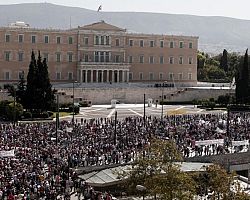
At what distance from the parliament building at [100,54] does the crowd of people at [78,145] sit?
2988 centimetres

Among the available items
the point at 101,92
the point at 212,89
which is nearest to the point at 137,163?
the point at 101,92

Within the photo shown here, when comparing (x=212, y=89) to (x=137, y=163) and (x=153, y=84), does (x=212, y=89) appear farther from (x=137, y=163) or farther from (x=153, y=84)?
(x=137, y=163)

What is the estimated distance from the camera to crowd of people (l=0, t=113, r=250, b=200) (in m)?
28.2

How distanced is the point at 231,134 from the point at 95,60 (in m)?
40.5

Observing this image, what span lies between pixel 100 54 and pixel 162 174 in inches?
2287

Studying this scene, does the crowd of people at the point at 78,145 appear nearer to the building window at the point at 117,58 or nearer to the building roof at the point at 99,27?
the building window at the point at 117,58

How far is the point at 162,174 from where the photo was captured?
25.0m

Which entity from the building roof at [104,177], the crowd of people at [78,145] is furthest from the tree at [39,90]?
the building roof at [104,177]

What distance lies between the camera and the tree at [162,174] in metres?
23.4

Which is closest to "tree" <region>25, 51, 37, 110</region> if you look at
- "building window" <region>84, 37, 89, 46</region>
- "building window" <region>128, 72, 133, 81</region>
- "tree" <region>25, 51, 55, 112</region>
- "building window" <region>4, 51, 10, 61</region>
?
"tree" <region>25, 51, 55, 112</region>

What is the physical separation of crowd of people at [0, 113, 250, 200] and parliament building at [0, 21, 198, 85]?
2988cm

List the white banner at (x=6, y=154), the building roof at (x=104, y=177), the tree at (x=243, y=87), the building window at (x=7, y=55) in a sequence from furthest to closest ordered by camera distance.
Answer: the building window at (x=7, y=55) → the tree at (x=243, y=87) → the white banner at (x=6, y=154) → the building roof at (x=104, y=177)

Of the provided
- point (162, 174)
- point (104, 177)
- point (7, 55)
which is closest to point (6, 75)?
point (7, 55)

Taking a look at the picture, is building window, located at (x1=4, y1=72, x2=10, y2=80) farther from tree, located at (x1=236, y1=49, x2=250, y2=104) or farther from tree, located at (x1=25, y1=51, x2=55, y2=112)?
tree, located at (x1=236, y1=49, x2=250, y2=104)
